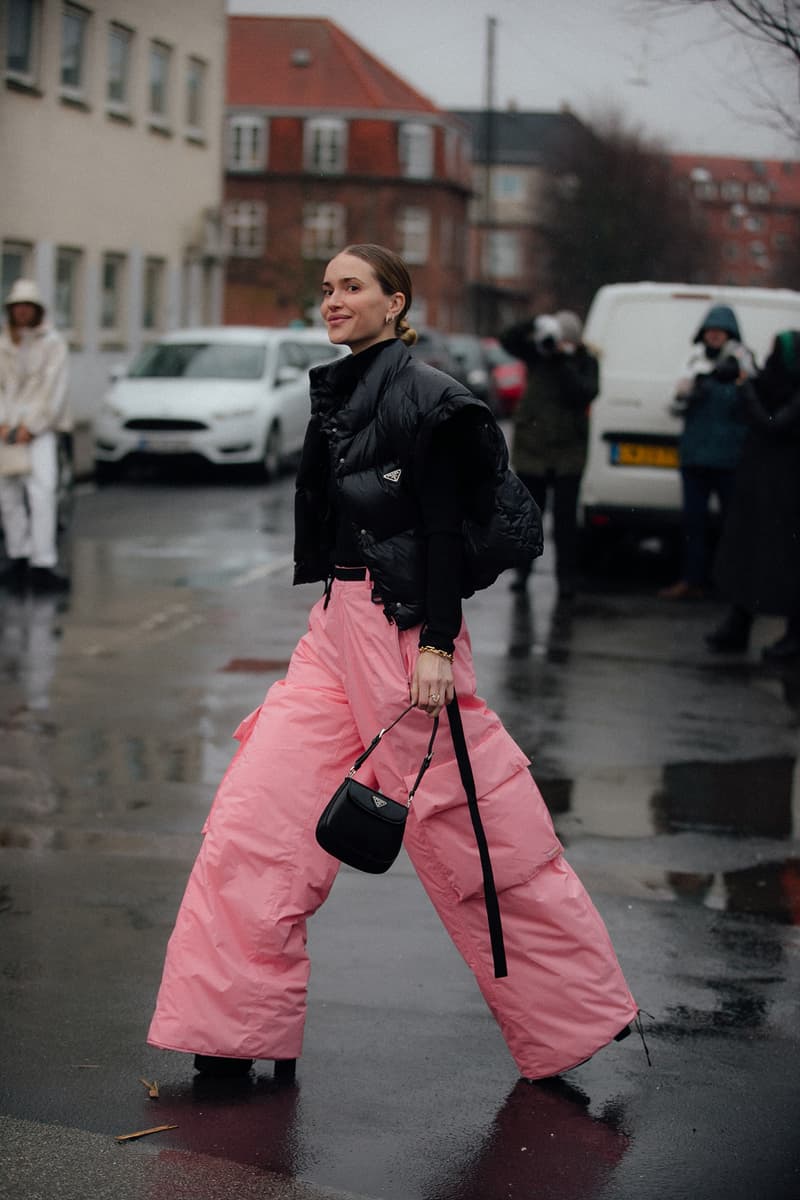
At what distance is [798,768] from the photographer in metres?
8.27

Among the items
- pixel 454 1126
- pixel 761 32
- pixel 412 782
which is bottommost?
pixel 454 1126

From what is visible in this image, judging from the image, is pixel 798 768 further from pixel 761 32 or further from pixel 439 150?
pixel 439 150

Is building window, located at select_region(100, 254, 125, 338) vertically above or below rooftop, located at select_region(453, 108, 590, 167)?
below

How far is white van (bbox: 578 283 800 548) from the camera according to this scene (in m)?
14.2

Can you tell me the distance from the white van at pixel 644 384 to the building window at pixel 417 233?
7346cm

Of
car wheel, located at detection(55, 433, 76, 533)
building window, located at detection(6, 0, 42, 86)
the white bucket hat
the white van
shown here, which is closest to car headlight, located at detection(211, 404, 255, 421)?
car wheel, located at detection(55, 433, 76, 533)

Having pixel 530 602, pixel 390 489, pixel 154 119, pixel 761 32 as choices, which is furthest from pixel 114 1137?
pixel 154 119

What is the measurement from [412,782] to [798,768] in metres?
4.26

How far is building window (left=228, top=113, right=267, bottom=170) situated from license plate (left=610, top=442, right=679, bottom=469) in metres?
69.7

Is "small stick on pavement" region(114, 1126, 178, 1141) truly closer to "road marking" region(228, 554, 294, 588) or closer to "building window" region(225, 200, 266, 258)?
"road marking" region(228, 554, 294, 588)

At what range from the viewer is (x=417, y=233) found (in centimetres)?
8744

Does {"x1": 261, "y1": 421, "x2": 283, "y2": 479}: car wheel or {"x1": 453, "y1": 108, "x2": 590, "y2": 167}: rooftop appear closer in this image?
{"x1": 261, "y1": 421, "x2": 283, "y2": 479}: car wheel

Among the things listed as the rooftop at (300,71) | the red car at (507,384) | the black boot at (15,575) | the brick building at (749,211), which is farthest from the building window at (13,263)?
the rooftop at (300,71)

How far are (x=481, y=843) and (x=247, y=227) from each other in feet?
262
